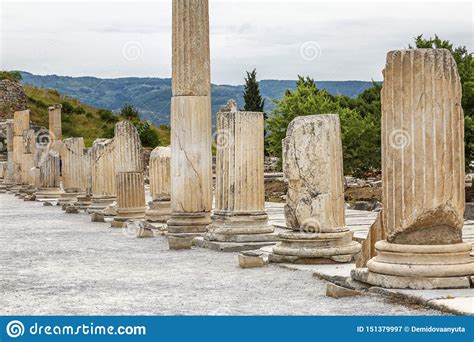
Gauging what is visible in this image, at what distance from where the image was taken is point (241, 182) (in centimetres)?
1409

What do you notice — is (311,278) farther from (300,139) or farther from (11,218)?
(11,218)

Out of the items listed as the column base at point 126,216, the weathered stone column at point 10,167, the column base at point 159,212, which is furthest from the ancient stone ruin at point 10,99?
the column base at point 159,212

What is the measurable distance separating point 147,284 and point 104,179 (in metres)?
13.1

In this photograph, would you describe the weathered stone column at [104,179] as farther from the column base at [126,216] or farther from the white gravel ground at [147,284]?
the white gravel ground at [147,284]

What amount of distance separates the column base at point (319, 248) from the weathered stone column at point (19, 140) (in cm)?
3136

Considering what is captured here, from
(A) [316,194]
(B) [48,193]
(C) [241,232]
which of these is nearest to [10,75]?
(B) [48,193]

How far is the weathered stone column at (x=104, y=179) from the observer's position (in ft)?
74.7

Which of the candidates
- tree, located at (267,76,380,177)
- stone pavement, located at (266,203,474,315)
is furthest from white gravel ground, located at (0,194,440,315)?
Answer: tree, located at (267,76,380,177)

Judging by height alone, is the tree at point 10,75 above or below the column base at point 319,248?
above

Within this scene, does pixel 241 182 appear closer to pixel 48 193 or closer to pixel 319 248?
pixel 319 248

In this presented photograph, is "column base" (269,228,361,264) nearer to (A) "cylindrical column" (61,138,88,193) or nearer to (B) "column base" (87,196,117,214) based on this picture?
(B) "column base" (87,196,117,214)

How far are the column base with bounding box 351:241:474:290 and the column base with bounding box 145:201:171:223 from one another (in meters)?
10.3

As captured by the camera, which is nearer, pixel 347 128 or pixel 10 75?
pixel 347 128

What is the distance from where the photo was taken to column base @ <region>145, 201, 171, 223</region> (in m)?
19.0
